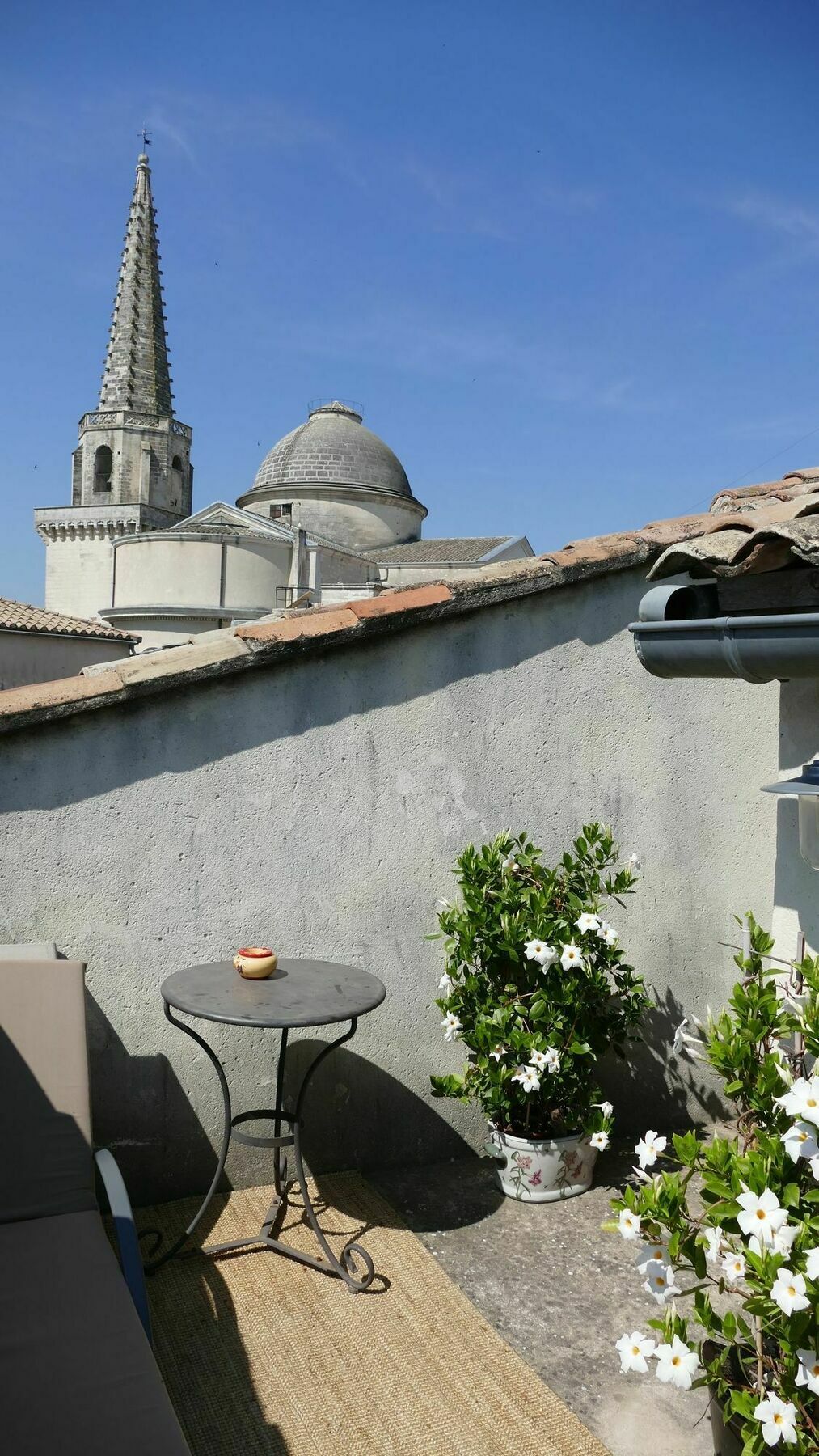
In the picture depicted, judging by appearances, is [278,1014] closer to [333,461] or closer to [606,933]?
[606,933]

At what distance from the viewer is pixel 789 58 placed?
17.5 ft

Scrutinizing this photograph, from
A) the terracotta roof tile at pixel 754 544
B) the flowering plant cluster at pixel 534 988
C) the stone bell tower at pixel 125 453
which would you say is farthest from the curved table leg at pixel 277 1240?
the stone bell tower at pixel 125 453

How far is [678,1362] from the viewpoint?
175 centimetres

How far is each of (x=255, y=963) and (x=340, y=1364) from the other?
1.15 metres

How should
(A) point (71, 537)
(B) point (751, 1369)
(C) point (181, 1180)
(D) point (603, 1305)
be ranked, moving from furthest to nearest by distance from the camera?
1. (A) point (71, 537)
2. (C) point (181, 1180)
3. (D) point (603, 1305)
4. (B) point (751, 1369)

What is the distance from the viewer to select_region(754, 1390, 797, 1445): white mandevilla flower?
1.62 m

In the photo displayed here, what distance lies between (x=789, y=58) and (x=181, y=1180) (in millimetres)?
6524

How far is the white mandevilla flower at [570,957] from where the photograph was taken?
3398 mm

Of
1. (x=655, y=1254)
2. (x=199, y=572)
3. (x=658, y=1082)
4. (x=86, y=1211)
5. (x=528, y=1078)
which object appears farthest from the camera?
(x=199, y=572)

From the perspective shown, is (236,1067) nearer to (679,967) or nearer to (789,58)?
(679,967)

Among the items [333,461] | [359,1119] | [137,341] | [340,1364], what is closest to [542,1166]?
[359,1119]

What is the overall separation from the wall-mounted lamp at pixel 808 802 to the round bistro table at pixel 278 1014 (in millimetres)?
1401

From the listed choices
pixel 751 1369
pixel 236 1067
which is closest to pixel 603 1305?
pixel 751 1369

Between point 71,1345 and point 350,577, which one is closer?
point 71,1345
